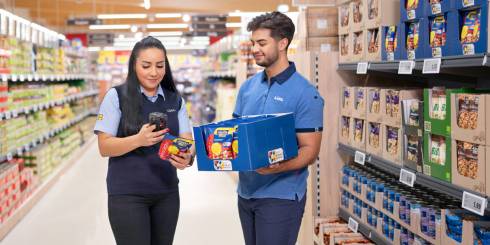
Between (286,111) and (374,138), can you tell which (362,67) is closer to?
(374,138)

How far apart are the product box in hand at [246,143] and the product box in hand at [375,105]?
3.39 ft

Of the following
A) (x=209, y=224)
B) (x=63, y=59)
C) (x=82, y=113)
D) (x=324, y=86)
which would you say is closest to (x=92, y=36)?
(x=82, y=113)

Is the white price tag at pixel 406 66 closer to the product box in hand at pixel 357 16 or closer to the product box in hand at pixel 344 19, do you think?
the product box in hand at pixel 357 16

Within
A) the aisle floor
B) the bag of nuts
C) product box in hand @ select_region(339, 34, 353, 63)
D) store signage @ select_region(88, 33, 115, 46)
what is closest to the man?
the bag of nuts

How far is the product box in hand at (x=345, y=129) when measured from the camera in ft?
13.4

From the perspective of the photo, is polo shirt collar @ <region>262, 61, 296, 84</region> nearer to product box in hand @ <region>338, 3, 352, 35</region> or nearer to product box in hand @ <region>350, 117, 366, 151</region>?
product box in hand @ <region>350, 117, 366, 151</region>

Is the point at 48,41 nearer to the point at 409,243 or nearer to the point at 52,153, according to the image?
the point at 52,153

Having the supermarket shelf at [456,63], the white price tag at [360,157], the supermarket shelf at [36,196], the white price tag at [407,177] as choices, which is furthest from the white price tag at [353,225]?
the supermarket shelf at [36,196]

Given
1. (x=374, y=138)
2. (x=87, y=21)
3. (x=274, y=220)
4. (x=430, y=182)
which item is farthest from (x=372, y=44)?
(x=87, y=21)

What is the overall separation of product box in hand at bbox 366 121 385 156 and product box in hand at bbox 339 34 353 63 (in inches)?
20.8

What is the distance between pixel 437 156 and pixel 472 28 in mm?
614

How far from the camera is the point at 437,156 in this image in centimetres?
279

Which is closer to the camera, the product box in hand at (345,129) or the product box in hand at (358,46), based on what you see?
the product box in hand at (358,46)

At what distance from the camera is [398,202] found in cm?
341
